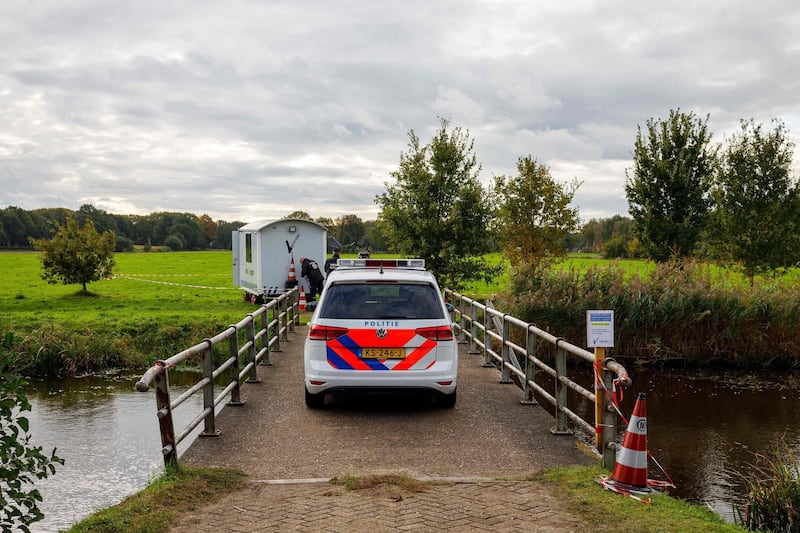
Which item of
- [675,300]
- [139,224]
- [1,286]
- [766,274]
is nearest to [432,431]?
[675,300]

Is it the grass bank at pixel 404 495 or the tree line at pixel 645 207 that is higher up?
the tree line at pixel 645 207

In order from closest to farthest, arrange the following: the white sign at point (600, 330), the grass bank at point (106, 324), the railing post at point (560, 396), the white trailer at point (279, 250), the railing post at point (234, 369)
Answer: the white sign at point (600, 330) → the railing post at point (560, 396) → the railing post at point (234, 369) → the grass bank at point (106, 324) → the white trailer at point (279, 250)

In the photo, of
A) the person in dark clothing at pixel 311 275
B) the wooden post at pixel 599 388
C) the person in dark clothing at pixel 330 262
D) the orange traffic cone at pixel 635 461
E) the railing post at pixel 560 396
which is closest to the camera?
the orange traffic cone at pixel 635 461

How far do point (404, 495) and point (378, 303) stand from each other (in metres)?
3.38

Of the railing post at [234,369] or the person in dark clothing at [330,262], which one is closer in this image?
the railing post at [234,369]

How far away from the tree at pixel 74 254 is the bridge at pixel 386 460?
21.0 m

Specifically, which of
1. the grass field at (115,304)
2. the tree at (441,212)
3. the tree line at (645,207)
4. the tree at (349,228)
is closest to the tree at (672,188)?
the tree line at (645,207)

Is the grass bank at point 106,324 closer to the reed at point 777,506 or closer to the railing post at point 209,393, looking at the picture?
the railing post at point 209,393

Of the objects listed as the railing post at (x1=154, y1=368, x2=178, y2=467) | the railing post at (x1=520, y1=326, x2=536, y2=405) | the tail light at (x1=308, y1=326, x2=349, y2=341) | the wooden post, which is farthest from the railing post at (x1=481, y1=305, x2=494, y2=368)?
the railing post at (x1=154, y1=368, x2=178, y2=467)

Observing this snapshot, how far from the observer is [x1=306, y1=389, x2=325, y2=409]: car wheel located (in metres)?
9.34

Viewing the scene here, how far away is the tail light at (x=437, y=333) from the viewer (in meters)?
8.76

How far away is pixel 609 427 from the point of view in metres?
6.48

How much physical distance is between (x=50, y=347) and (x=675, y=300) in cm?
1483

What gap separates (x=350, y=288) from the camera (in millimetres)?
9133
